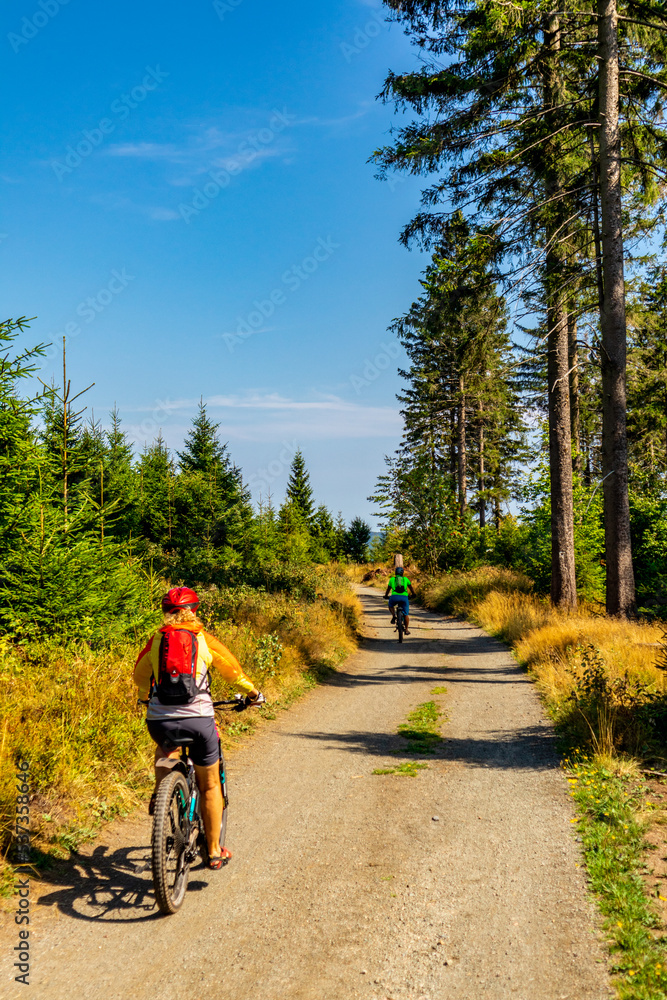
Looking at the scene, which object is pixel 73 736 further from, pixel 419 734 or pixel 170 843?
pixel 419 734

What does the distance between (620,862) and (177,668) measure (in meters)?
3.52

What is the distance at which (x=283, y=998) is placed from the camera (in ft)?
10.3

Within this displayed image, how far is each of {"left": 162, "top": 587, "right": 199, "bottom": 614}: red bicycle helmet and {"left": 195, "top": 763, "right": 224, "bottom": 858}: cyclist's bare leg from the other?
1128mm

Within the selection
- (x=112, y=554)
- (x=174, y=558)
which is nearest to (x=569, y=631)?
(x=112, y=554)

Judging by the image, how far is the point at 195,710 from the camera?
4.13 metres

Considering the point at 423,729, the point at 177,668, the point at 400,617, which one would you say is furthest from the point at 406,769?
the point at 400,617

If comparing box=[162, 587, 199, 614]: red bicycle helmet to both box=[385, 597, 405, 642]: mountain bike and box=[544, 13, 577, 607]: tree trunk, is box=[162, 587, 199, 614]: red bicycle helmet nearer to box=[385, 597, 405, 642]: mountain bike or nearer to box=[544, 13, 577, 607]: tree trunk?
box=[544, 13, 577, 607]: tree trunk

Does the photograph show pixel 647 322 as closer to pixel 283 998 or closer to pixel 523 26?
pixel 523 26

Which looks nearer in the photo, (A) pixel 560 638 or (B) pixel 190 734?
(B) pixel 190 734

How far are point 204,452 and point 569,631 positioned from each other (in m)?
21.8

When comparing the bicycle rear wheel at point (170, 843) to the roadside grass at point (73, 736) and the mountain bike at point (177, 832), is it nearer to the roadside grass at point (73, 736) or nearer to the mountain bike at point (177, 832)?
the mountain bike at point (177, 832)

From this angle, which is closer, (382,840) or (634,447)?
(382,840)

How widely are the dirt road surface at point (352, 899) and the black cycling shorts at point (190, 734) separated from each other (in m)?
0.96

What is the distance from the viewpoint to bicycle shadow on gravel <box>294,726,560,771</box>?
275 inches
